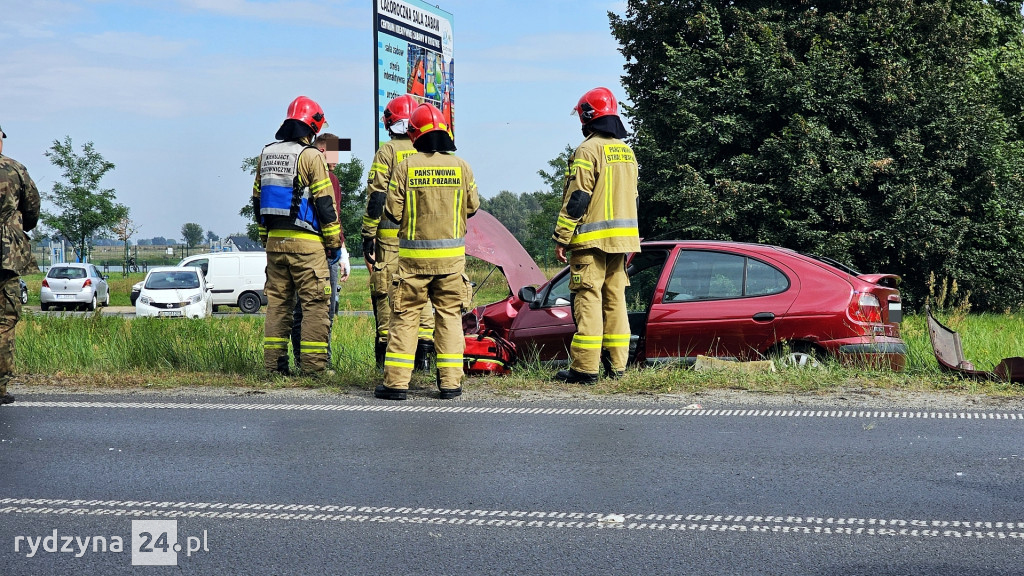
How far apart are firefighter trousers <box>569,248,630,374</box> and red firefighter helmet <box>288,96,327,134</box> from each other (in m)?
2.28

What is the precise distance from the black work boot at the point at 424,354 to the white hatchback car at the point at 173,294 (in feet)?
60.8

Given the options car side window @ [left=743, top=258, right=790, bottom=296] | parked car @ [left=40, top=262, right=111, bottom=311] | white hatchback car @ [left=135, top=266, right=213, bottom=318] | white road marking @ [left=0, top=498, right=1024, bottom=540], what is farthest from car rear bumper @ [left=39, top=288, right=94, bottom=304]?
white road marking @ [left=0, top=498, right=1024, bottom=540]

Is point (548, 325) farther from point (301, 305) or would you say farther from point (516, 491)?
point (516, 491)

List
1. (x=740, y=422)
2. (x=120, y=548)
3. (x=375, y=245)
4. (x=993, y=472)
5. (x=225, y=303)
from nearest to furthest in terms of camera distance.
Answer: (x=120, y=548), (x=993, y=472), (x=740, y=422), (x=375, y=245), (x=225, y=303)

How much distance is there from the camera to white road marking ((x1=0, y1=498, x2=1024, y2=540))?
3.83 metres

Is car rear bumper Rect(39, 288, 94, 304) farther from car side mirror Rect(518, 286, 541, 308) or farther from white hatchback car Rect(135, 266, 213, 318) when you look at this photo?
car side mirror Rect(518, 286, 541, 308)

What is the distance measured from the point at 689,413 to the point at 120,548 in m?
3.65

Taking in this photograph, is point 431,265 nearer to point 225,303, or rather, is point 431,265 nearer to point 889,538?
point 889,538

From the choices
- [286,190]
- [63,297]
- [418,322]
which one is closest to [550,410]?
[418,322]

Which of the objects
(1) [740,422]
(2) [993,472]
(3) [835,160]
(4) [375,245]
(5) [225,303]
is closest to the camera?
(2) [993,472]

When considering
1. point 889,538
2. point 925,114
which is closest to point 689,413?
point 889,538

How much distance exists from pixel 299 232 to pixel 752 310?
359 cm

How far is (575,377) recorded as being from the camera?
759cm

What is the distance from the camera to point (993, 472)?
15.4 feet
